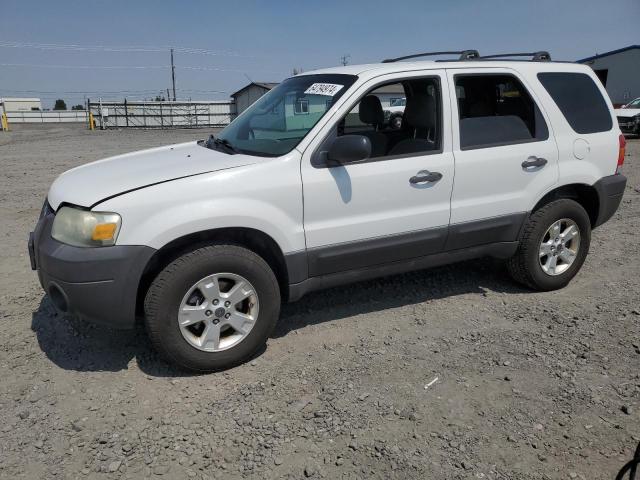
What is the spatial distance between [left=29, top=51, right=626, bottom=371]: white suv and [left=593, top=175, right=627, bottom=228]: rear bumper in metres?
0.01

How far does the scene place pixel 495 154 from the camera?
4.02m

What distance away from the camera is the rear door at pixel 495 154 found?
395 centimetres

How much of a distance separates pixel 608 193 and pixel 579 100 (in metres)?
0.86

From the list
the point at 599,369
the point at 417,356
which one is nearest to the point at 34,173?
the point at 417,356

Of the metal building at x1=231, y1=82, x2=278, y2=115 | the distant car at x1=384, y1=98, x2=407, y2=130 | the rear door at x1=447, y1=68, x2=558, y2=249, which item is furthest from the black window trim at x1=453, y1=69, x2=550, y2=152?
the metal building at x1=231, y1=82, x2=278, y2=115

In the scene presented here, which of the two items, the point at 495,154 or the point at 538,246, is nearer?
the point at 495,154

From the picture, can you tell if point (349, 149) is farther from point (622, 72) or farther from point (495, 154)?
point (622, 72)

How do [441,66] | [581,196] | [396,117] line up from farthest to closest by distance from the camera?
[396,117]
[581,196]
[441,66]

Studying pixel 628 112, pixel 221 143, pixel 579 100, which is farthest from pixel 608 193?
pixel 628 112

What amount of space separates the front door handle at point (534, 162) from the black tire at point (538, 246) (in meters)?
0.38

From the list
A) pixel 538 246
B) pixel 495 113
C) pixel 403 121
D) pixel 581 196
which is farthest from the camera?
pixel 581 196

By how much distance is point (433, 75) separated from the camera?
3904 millimetres

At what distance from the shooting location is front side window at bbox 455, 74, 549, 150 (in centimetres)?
400

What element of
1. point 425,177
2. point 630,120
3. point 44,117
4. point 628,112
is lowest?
point 425,177
